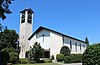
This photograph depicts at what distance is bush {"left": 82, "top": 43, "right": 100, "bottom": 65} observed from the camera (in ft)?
48.5

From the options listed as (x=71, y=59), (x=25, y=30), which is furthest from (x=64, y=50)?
(x=25, y=30)

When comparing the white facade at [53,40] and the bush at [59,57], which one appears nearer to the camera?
the bush at [59,57]

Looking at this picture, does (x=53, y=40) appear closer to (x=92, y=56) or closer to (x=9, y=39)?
(x=9, y=39)

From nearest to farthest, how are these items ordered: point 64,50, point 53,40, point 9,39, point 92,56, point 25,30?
point 92,56 → point 64,50 → point 9,39 → point 53,40 → point 25,30

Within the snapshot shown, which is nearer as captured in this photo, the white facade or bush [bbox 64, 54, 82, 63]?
bush [bbox 64, 54, 82, 63]

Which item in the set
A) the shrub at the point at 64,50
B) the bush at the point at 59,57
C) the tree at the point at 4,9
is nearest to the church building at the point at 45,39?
the shrub at the point at 64,50

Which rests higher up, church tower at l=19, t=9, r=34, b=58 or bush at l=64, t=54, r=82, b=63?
church tower at l=19, t=9, r=34, b=58

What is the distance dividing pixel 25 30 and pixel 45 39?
6.41 m

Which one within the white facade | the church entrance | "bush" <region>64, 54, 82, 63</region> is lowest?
"bush" <region>64, 54, 82, 63</region>

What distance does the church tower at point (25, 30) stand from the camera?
5456 cm

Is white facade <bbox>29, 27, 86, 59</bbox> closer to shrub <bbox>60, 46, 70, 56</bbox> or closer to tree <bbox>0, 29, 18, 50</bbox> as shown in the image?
shrub <bbox>60, 46, 70, 56</bbox>

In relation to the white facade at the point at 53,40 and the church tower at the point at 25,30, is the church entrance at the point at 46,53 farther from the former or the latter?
the church tower at the point at 25,30

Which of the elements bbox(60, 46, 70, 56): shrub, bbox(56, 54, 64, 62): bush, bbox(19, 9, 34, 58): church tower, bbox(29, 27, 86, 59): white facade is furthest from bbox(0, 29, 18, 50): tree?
bbox(60, 46, 70, 56): shrub

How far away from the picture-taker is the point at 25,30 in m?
54.2
